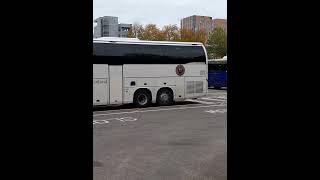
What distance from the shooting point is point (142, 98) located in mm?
19484

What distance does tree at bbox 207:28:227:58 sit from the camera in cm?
5991

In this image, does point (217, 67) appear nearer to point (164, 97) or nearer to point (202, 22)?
point (164, 97)

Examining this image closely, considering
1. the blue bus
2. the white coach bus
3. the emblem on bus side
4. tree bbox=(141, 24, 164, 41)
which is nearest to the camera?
the white coach bus

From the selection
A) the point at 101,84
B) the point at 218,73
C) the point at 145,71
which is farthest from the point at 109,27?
the point at 101,84

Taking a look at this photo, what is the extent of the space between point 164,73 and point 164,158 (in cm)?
1130

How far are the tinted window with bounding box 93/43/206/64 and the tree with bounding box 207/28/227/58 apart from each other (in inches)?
1575

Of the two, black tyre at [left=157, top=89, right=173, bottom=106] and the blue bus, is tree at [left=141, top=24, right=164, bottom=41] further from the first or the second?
black tyre at [left=157, top=89, right=173, bottom=106]

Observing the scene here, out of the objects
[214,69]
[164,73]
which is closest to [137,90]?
[164,73]

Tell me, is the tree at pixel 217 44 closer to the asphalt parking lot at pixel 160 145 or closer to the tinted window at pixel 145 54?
the tinted window at pixel 145 54

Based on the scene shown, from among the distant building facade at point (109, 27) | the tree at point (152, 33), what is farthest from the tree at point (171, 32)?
the distant building facade at point (109, 27)

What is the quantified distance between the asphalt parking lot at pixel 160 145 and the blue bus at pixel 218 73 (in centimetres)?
1559

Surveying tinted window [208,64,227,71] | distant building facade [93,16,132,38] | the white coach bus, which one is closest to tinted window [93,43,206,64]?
the white coach bus

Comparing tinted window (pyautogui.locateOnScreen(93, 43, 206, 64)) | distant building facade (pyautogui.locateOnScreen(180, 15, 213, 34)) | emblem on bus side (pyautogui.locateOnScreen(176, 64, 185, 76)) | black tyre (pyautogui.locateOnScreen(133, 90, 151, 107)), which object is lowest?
black tyre (pyautogui.locateOnScreen(133, 90, 151, 107))
